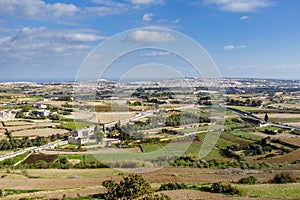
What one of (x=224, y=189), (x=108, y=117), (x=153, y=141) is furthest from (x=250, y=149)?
(x=224, y=189)

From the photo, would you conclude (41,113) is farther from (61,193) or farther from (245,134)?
(61,193)

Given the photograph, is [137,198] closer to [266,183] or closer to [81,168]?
[266,183]

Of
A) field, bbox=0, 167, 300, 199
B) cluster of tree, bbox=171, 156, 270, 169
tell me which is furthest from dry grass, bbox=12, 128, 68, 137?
cluster of tree, bbox=171, 156, 270, 169

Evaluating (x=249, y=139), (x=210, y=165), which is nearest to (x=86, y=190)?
(x=210, y=165)

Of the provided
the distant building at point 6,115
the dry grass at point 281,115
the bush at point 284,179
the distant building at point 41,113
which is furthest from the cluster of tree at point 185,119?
the distant building at point 6,115

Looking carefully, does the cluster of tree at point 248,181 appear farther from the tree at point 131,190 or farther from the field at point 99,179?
the tree at point 131,190

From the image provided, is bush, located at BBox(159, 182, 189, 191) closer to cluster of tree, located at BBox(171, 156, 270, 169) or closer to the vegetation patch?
cluster of tree, located at BBox(171, 156, 270, 169)
